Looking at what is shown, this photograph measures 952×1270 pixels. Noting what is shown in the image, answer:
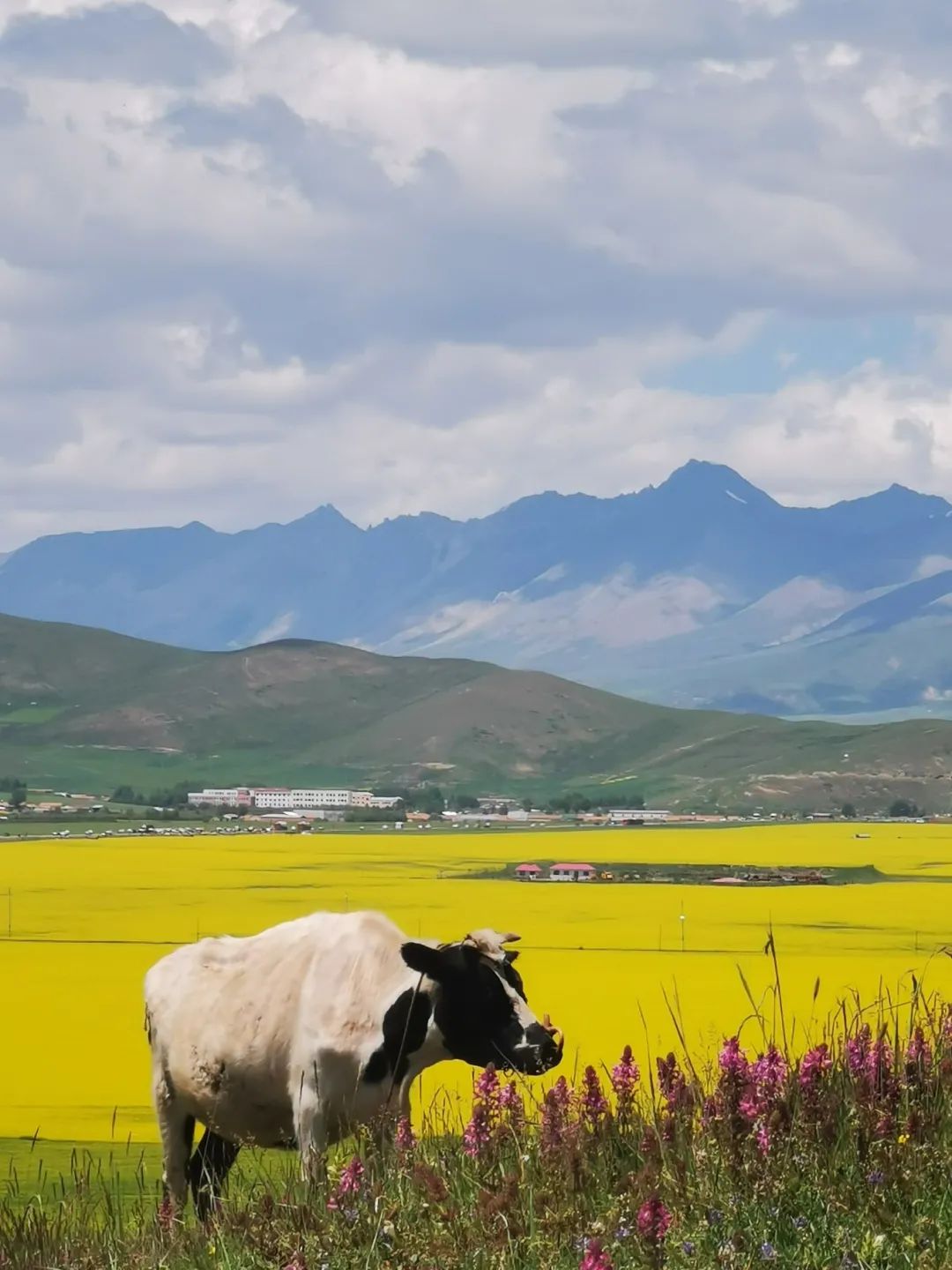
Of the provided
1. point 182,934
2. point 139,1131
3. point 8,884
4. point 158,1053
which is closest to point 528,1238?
point 158,1053

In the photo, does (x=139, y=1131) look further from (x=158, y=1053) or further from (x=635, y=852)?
(x=635, y=852)

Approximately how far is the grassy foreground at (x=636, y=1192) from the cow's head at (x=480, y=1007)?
6.93 feet

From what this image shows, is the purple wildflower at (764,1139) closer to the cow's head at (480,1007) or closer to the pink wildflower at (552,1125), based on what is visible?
the pink wildflower at (552,1125)

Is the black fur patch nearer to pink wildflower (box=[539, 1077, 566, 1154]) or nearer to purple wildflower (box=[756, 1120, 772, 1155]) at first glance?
pink wildflower (box=[539, 1077, 566, 1154])

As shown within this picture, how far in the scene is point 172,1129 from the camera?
1209 cm

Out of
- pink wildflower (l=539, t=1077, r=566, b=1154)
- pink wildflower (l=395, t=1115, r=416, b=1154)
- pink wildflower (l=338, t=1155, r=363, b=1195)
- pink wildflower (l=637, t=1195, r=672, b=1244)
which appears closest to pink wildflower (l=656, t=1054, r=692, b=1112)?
pink wildflower (l=539, t=1077, r=566, b=1154)

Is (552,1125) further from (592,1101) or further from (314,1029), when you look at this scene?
(314,1029)

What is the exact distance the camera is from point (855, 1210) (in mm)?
6777

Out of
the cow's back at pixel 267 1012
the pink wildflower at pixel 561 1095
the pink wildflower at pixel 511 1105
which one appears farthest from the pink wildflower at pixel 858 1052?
the cow's back at pixel 267 1012

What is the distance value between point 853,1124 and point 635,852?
9274 cm

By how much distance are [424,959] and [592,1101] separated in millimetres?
2862

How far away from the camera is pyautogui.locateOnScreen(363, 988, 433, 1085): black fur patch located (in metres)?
10.8

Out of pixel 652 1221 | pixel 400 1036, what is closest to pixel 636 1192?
pixel 652 1221

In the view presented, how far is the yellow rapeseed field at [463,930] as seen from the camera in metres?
22.3
